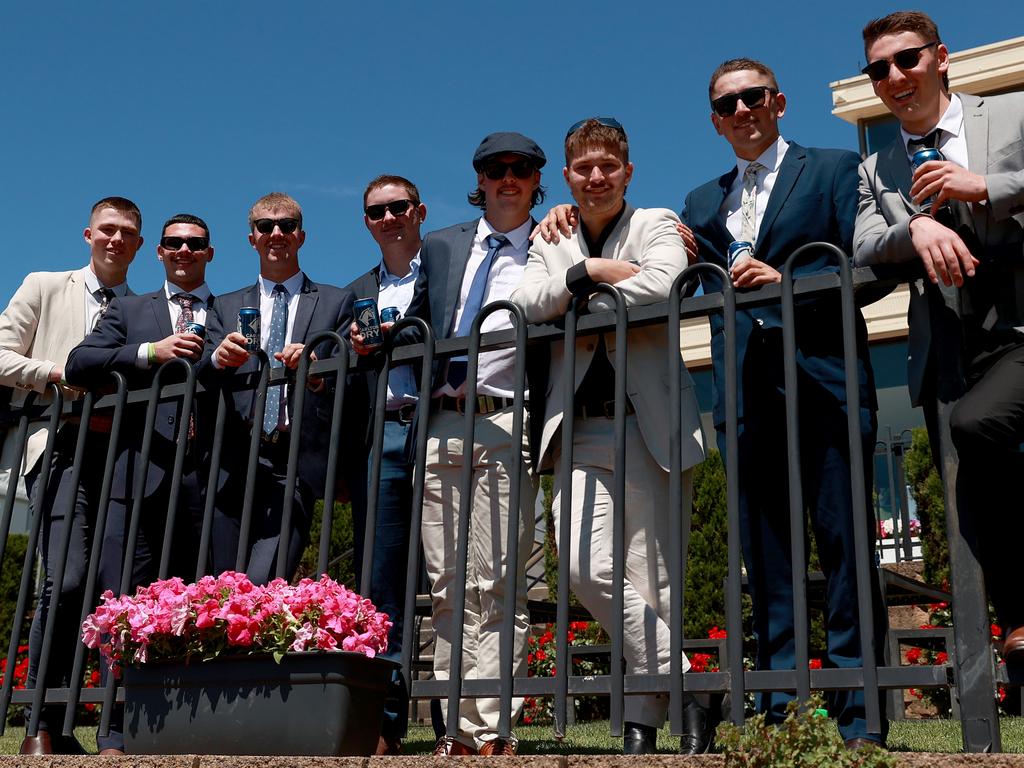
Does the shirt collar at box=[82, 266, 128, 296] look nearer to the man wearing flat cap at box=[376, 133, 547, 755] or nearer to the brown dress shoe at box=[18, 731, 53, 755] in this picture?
the man wearing flat cap at box=[376, 133, 547, 755]

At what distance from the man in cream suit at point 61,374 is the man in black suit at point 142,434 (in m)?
0.13

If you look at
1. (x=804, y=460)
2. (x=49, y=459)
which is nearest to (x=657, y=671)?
(x=804, y=460)

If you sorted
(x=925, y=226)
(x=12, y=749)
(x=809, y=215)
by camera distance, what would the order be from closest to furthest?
1. (x=925, y=226)
2. (x=809, y=215)
3. (x=12, y=749)

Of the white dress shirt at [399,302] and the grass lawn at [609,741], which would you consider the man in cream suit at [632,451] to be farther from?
the white dress shirt at [399,302]

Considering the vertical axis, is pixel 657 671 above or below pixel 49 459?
below

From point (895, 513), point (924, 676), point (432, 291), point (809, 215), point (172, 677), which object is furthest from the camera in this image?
point (895, 513)

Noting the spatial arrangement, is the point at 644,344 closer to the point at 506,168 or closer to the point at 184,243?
the point at 506,168

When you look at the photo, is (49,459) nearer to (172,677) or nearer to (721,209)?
(172,677)

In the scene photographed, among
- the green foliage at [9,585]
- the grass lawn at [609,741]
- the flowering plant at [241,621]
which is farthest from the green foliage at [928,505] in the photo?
the green foliage at [9,585]

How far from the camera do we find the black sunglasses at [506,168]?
16.0 feet

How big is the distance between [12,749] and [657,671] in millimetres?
3901

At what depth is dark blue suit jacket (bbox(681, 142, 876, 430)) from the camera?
3842 mm

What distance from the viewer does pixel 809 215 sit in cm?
411

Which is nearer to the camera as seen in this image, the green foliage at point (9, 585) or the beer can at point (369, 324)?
the beer can at point (369, 324)
